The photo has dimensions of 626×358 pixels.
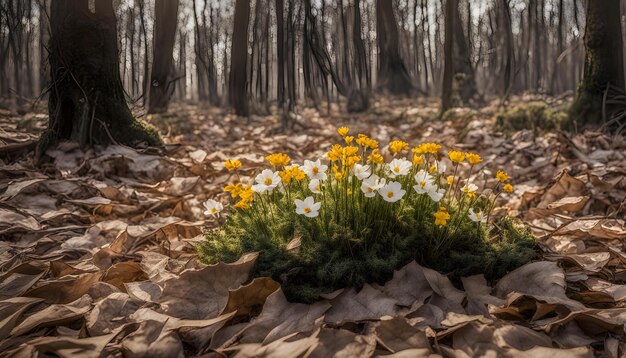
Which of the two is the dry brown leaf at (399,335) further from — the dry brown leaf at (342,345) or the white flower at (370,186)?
the white flower at (370,186)

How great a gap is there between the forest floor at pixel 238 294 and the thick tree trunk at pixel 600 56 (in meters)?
1.66

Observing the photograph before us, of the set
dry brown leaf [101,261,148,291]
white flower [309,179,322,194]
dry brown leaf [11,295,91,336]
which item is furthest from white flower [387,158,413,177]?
dry brown leaf [11,295,91,336]

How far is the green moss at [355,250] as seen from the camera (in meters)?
1.54

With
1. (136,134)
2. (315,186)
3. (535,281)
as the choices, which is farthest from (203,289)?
(136,134)

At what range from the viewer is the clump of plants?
1547mm

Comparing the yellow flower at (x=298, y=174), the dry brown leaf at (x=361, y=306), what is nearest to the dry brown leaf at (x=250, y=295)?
→ the dry brown leaf at (x=361, y=306)

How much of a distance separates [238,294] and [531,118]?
4816 mm

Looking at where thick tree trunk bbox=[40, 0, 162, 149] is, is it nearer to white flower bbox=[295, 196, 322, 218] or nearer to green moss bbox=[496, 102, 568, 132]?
white flower bbox=[295, 196, 322, 218]

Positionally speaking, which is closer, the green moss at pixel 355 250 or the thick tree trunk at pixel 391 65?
the green moss at pixel 355 250

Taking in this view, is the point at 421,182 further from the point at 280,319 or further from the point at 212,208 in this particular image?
the point at 212,208

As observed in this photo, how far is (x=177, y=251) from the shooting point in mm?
2020

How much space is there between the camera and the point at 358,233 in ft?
5.39

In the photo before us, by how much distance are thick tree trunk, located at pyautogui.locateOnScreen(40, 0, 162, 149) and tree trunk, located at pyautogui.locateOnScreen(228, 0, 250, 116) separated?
3966 mm

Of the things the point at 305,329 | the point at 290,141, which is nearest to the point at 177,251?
the point at 305,329
